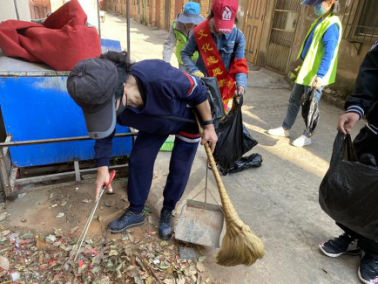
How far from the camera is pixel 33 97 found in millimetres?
2254

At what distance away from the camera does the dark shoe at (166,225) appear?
2.16 metres

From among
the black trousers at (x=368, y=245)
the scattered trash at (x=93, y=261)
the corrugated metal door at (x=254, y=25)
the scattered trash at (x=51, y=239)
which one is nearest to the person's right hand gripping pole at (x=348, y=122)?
the black trousers at (x=368, y=245)

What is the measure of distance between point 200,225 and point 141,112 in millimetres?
984

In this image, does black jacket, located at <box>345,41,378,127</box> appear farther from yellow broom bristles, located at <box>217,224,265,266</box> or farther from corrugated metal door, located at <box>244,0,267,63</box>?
corrugated metal door, located at <box>244,0,267,63</box>

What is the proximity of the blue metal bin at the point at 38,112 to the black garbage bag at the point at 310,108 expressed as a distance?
8.11 ft

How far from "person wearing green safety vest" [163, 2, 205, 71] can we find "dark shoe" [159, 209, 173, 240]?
1647 millimetres

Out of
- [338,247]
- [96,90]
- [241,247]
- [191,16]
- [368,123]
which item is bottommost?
[338,247]

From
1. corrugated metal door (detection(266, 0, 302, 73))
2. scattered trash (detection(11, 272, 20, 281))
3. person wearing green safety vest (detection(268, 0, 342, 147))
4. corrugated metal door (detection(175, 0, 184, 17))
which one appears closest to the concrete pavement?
person wearing green safety vest (detection(268, 0, 342, 147))

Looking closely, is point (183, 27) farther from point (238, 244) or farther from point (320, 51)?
point (238, 244)

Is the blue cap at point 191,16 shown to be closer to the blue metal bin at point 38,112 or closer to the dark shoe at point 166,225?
the blue metal bin at point 38,112

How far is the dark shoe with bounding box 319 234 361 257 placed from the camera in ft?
6.86

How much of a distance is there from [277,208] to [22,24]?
2.79m

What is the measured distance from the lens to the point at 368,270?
1919 mm

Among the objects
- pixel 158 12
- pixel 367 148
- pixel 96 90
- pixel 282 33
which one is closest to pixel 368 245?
pixel 367 148
